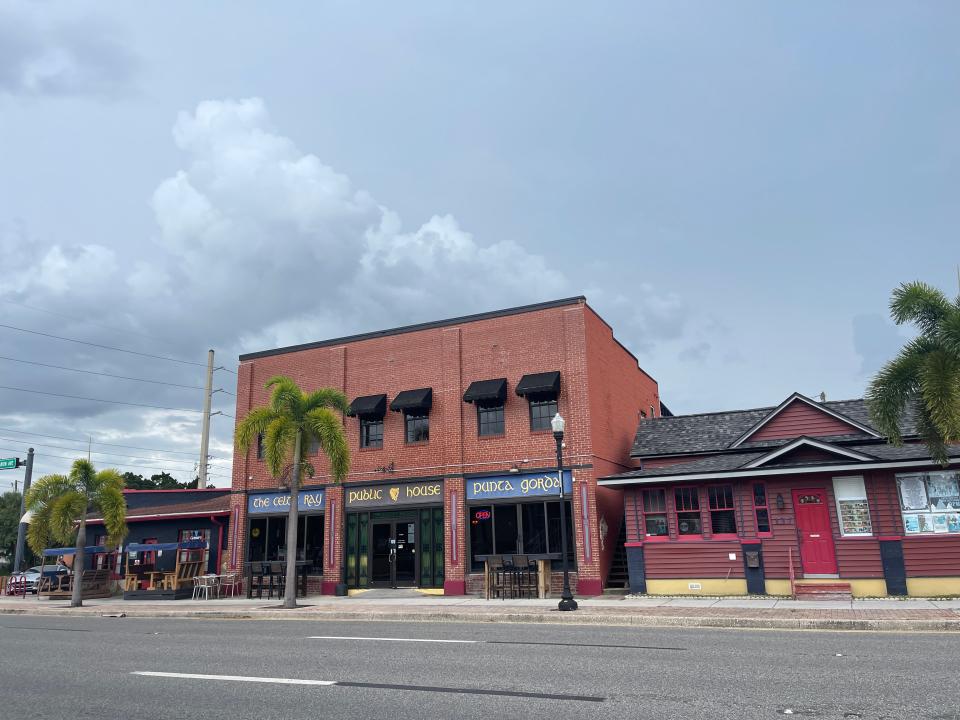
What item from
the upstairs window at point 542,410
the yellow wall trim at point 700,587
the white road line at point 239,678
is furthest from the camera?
the upstairs window at point 542,410

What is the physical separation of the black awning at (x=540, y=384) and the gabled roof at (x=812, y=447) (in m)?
5.86

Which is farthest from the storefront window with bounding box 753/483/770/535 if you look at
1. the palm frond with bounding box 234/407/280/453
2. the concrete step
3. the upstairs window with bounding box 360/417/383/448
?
the palm frond with bounding box 234/407/280/453

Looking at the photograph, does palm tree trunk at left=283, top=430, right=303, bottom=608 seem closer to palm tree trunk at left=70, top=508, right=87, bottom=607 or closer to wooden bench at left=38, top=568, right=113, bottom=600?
palm tree trunk at left=70, top=508, right=87, bottom=607

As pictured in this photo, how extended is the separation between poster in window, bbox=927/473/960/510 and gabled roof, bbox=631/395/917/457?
2.98 metres

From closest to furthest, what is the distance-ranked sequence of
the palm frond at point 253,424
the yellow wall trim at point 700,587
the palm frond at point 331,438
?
1. the yellow wall trim at point 700,587
2. the palm frond at point 331,438
3. the palm frond at point 253,424

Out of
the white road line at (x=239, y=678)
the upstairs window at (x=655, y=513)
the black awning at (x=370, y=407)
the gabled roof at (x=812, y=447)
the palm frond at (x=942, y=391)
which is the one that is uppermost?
the black awning at (x=370, y=407)

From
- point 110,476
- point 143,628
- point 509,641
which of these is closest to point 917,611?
point 509,641

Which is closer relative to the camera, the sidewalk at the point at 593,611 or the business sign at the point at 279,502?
the sidewalk at the point at 593,611

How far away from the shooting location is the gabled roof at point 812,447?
18578mm

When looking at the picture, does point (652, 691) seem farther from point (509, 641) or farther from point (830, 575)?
point (830, 575)

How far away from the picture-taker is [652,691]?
7.49 metres

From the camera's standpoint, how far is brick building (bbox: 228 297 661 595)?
2242cm

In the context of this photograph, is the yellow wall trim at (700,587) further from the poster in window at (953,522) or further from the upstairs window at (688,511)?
the poster in window at (953,522)

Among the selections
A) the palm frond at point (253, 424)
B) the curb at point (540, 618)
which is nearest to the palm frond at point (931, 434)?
the curb at point (540, 618)
